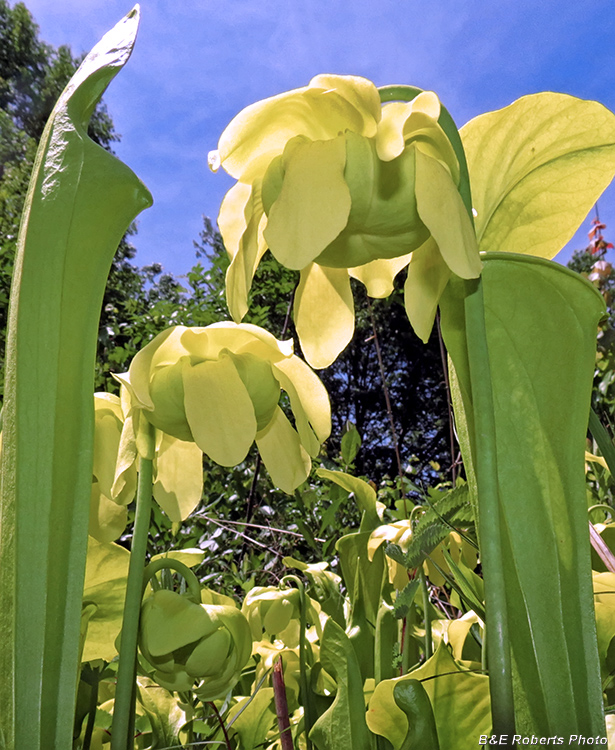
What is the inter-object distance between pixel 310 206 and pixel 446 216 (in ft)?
0.16

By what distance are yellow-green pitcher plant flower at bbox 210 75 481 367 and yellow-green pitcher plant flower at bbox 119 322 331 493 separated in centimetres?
5

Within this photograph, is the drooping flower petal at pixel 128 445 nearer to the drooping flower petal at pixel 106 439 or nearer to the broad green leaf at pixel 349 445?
the drooping flower petal at pixel 106 439

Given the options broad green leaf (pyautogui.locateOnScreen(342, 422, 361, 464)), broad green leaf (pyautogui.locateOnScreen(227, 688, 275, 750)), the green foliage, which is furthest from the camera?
the green foliage

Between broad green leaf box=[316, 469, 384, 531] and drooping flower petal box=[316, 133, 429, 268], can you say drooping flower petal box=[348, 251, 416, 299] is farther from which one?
broad green leaf box=[316, 469, 384, 531]

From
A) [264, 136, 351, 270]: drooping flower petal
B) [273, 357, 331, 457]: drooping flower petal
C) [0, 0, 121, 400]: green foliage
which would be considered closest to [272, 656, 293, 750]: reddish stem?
[273, 357, 331, 457]: drooping flower petal

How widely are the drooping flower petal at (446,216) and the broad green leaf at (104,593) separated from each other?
0.82 ft

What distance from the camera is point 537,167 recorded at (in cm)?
28

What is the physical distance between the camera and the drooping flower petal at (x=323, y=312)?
295 millimetres

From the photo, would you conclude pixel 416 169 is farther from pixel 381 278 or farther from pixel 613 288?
pixel 613 288

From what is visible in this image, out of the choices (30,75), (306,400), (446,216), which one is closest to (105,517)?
(306,400)

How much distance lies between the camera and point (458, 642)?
1.28 feet

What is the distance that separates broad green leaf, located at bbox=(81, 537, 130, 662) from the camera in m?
0.35

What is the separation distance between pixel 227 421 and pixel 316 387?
0.05 meters

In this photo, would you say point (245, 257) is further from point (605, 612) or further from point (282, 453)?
point (605, 612)
